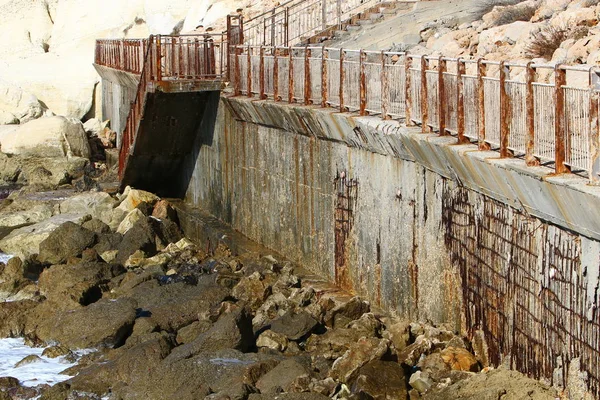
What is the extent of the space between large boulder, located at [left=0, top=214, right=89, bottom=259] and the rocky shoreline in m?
0.05

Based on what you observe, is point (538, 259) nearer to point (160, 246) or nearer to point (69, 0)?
point (160, 246)

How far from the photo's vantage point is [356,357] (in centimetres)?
1373

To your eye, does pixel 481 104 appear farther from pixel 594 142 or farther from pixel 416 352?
pixel 416 352

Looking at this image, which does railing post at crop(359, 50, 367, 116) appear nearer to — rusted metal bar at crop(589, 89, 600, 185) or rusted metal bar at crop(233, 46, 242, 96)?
rusted metal bar at crop(233, 46, 242, 96)

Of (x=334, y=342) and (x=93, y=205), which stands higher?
(x=93, y=205)

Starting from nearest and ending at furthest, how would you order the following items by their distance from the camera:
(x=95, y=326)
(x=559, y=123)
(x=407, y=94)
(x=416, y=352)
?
1. (x=559, y=123)
2. (x=416, y=352)
3. (x=407, y=94)
4. (x=95, y=326)

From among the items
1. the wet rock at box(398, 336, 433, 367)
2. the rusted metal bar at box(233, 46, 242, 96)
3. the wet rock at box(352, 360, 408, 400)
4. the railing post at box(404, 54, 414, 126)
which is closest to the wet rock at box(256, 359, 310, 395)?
the wet rock at box(352, 360, 408, 400)

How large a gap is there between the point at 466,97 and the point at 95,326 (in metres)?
6.85

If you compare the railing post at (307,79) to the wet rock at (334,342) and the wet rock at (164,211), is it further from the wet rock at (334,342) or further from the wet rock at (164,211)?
the wet rock at (164,211)

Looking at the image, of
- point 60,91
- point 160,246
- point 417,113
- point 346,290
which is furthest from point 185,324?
point 60,91

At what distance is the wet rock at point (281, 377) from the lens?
1359 cm

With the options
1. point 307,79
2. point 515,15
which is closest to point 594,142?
point 307,79

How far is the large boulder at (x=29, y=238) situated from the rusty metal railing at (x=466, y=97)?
625cm

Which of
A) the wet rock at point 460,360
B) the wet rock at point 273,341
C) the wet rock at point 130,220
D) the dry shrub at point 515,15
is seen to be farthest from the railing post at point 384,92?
the wet rock at point 130,220
